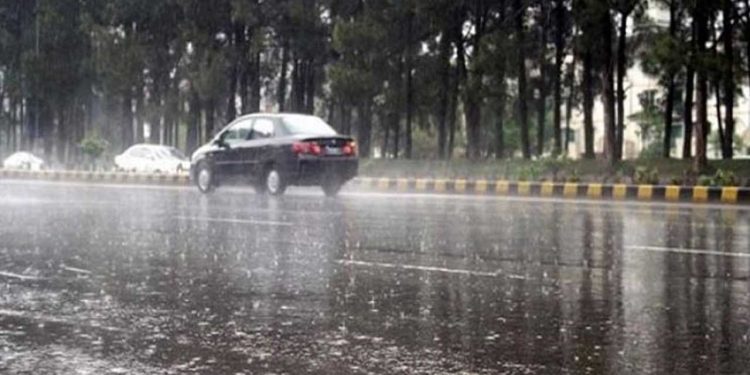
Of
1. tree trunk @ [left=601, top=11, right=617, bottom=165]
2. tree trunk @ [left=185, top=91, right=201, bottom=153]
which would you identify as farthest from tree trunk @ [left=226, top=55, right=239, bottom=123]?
tree trunk @ [left=601, top=11, right=617, bottom=165]

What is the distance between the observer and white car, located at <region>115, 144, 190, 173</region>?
40.7 m

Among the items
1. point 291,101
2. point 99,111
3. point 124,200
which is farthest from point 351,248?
point 99,111

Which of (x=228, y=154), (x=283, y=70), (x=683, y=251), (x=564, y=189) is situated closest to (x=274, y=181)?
(x=228, y=154)

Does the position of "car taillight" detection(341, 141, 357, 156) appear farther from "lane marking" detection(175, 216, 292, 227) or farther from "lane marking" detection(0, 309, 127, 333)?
"lane marking" detection(0, 309, 127, 333)

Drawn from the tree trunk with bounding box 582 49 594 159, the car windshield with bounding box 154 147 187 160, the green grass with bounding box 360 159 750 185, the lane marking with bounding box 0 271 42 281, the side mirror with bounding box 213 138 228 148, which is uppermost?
the tree trunk with bounding box 582 49 594 159

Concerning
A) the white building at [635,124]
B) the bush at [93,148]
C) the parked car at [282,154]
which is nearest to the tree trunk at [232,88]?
the bush at [93,148]

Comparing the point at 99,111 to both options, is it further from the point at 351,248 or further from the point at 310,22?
the point at 351,248

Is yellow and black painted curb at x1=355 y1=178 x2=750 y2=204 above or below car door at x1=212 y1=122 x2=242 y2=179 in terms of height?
below

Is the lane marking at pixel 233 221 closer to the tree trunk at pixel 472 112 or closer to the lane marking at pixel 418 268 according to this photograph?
the lane marking at pixel 418 268

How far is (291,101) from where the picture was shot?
→ 1886 inches

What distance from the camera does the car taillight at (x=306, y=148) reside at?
1984 cm

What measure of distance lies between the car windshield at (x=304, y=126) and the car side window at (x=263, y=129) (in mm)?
350

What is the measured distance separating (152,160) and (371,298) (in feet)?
117

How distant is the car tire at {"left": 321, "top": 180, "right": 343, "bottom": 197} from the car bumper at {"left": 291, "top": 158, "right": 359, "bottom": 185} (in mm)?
155
